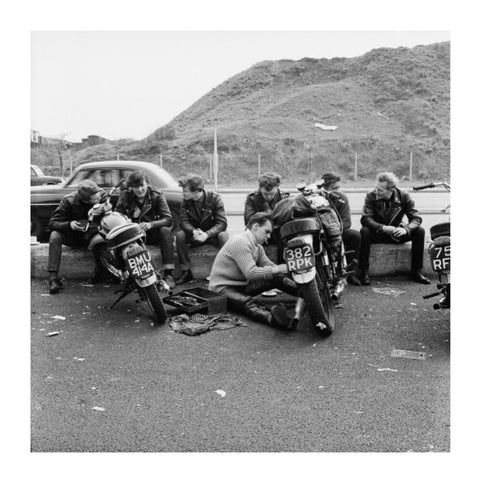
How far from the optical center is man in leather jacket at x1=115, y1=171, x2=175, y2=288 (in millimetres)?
6402

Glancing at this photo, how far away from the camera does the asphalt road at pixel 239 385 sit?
10.0 ft

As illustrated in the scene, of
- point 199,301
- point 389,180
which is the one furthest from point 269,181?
point 199,301

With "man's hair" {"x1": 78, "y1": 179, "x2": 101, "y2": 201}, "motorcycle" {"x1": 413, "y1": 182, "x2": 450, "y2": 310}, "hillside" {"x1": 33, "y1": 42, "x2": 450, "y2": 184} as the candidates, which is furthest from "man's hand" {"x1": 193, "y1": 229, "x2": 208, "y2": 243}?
"hillside" {"x1": 33, "y1": 42, "x2": 450, "y2": 184}

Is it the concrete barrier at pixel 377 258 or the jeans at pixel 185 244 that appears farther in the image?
the concrete barrier at pixel 377 258

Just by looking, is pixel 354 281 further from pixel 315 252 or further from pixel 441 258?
pixel 441 258

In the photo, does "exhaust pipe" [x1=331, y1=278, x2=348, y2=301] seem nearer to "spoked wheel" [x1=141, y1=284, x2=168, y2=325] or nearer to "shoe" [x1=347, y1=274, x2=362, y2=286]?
"shoe" [x1=347, y1=274, x2=362, y2=286]

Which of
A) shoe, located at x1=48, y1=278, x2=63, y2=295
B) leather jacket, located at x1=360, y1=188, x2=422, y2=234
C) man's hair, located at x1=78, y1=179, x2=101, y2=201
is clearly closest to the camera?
shoe, located at x1=48, y1=278, x2=63, y2=295

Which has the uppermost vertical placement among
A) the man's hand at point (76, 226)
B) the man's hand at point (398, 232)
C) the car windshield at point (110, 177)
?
the car windshield at point (110, 177)

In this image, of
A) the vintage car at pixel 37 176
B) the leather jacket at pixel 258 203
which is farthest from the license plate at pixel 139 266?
the leather jacket at pixel 258 203

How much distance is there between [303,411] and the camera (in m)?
3.35

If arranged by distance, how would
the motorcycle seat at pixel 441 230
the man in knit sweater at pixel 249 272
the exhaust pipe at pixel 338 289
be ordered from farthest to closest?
1. the exhaust pipe at pixel 338 289
2. the man in knit sweater at pixel 249 272
3. the motorcycle seat at pixel 441 230

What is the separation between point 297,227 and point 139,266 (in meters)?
1.43

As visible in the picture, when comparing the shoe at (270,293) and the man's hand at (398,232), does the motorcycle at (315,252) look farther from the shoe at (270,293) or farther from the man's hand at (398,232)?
the man's hand at (398,232)

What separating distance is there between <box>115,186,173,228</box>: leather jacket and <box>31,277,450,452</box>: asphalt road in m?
1.34
